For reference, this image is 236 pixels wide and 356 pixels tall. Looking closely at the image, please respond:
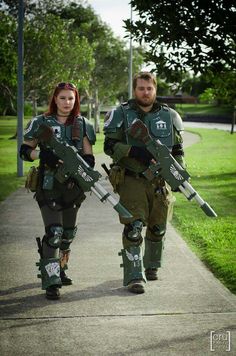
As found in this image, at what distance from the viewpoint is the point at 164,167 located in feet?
20.3

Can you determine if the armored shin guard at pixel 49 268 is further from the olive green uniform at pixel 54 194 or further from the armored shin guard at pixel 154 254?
the armored shin guard at pixel 154 254

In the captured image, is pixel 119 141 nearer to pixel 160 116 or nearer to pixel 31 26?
pixel 160 116

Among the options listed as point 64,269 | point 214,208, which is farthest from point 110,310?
point 214,208

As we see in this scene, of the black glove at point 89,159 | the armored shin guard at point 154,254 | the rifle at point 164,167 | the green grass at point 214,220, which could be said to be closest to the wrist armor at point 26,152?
the black glove at point 89,159

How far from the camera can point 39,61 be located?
35.5m

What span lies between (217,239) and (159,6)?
25.8 ft

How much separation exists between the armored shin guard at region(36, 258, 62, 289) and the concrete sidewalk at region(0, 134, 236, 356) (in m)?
0.15

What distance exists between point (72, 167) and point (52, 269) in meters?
0.97

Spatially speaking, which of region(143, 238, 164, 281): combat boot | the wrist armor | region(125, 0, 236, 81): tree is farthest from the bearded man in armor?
region(125, 0, 236, 81): tree

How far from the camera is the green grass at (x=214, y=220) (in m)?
7.43

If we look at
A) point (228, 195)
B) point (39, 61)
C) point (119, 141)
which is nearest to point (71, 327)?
point (119, 141)

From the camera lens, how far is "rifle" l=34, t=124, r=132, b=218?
589cm

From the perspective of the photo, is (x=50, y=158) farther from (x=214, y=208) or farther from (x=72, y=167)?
(x=214, y=208)

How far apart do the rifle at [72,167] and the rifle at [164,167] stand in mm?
518
